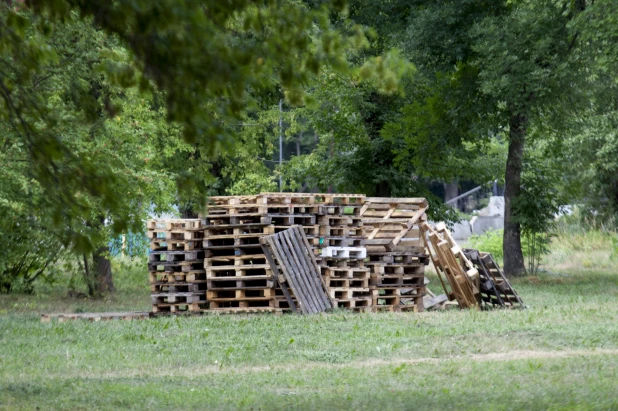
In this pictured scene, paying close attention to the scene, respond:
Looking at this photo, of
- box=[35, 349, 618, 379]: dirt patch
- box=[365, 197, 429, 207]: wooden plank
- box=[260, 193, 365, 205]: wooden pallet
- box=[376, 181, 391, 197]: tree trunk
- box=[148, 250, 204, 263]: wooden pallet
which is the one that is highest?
box=[376, 181, 391, 197]: tree trunk

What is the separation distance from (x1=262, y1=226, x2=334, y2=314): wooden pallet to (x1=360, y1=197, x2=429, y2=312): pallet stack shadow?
1.50m

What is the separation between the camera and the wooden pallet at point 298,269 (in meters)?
18.3

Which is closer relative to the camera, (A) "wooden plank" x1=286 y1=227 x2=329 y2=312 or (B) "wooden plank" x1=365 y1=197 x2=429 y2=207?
(A) "wooden plank" x1=286 y1=227 x2=329 y2=312

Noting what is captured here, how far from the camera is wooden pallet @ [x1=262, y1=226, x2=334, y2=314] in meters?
18.3

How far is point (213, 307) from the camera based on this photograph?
19.2 m

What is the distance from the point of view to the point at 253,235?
1870 centimetres

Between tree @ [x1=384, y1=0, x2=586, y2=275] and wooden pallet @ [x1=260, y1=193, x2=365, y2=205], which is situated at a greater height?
tree @ [x1=384, y1=0, x2=586, y2=275]

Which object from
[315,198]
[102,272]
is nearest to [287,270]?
[315,198]

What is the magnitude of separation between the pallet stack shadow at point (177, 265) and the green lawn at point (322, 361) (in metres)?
1.16

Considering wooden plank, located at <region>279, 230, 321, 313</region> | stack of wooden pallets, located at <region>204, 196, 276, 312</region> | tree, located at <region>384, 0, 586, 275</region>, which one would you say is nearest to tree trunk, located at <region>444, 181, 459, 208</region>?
tree, located at <region>384, 0, 586, 275</region>

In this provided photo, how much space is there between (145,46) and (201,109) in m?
0.58

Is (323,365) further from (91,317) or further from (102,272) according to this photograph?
(102,272)

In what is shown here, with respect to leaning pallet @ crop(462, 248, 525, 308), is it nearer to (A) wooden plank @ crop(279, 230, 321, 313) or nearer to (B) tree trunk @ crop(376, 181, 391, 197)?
(A) wooden plank @ crop(279, 230, 321, 313)

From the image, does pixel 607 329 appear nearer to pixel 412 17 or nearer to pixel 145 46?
pixel 145 46
